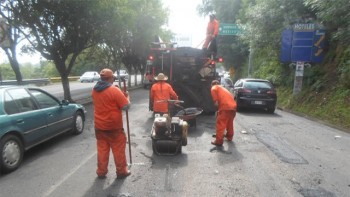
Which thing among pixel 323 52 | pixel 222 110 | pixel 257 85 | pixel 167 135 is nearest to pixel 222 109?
pixel 222 110

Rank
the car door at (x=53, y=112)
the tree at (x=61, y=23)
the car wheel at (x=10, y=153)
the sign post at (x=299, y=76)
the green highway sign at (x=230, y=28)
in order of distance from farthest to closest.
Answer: the green highway sign at (x=230, y=28)
the sign post at (x=299, y=76)
the tree at (x=61, y=23)
the car door at (x=53, y=112)
the car wheel at (x=10, y=153)

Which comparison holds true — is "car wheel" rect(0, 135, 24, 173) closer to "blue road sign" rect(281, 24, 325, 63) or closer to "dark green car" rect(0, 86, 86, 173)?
"dark green car" rect(0, 86, 86, 173)

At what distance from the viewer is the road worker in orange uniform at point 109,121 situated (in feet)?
18.0

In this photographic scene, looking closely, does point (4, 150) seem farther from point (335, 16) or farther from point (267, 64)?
point (267, 64)

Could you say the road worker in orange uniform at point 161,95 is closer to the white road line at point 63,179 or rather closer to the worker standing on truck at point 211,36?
the white road line at point 63,179

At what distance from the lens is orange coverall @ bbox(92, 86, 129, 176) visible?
5.48 metres

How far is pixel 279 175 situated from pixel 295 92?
12.3m

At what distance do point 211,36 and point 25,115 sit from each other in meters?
7.66

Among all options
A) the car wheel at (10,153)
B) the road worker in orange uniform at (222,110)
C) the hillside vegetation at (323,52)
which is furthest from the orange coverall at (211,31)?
the car wheel at (10,153)

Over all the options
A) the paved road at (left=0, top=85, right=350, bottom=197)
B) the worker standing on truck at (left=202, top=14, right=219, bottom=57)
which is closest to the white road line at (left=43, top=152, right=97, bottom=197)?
the paved road at (left=0, top=85, right=350, bottom=197)

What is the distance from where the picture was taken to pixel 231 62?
3981cm

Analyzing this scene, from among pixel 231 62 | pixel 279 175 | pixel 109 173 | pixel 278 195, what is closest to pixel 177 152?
pixel 109 173

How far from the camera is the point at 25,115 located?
6.55 meters

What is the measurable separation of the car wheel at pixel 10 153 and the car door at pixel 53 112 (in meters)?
1.20
